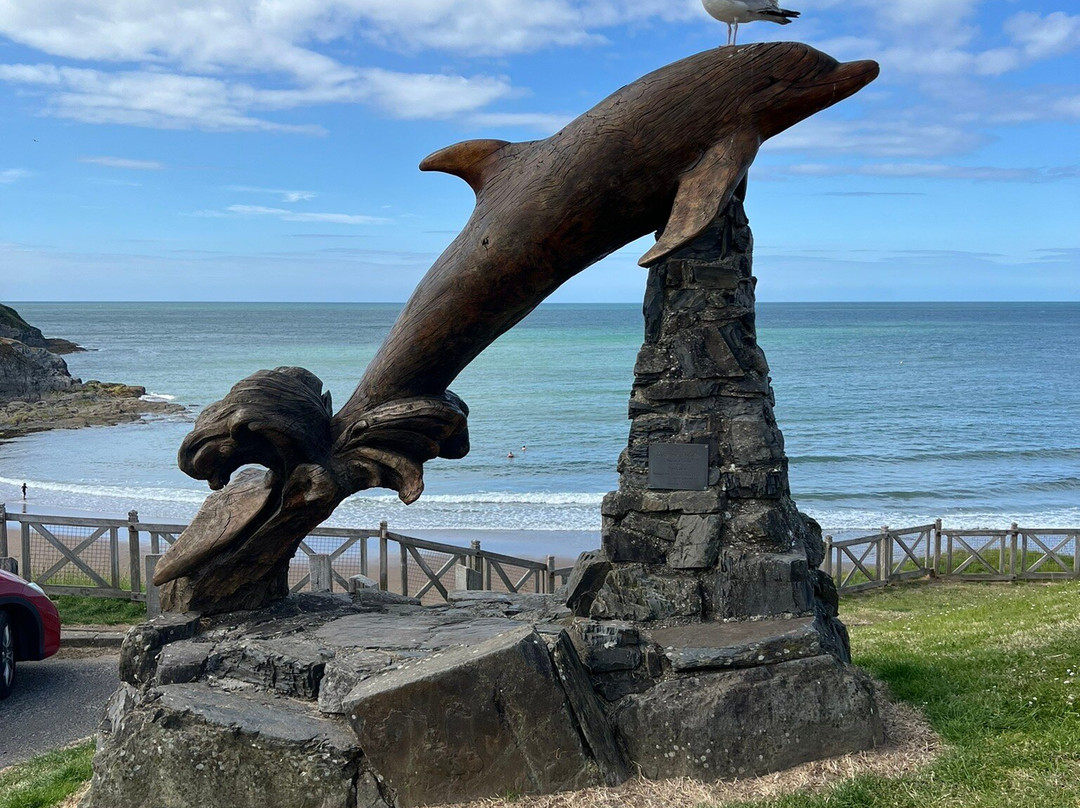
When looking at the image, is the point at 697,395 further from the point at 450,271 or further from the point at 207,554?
the point at 207,554

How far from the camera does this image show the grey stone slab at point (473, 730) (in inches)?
204

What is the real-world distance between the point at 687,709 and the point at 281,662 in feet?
7.92

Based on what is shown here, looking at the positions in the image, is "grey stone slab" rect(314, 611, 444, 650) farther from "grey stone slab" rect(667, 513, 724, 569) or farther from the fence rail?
the fence rail

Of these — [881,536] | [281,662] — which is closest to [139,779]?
[281,662]

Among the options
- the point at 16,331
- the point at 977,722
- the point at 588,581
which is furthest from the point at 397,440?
the point at 16,331

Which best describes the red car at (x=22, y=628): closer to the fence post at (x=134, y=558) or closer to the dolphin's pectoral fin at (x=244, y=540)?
the fence post at (x=134, y=558)

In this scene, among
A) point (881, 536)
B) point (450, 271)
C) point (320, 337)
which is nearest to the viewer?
point (450, 271)

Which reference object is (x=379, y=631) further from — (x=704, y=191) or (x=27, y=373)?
(x=27, y=373)

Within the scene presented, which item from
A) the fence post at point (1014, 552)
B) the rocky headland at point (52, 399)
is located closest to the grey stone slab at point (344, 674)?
the fence post at point (1014, 552)

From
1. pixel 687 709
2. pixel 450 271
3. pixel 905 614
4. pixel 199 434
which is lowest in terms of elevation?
pixel 905 614

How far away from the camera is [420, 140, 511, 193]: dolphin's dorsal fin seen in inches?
253

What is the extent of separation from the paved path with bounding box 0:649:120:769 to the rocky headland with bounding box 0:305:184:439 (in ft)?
90.9

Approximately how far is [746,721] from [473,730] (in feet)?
4.97

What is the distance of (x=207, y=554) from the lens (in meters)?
6.52
